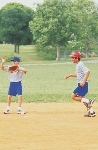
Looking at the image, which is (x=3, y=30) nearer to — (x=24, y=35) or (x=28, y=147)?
(x=24, y=35)

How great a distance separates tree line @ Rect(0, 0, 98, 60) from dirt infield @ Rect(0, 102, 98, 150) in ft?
155

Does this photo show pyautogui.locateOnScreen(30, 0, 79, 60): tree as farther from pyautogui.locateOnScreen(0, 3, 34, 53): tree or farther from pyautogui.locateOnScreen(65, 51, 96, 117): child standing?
pyautogui.locateOnScreen(65, 51, 96, 117): child standing

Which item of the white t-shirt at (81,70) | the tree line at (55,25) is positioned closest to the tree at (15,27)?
the tree line at (55,25)

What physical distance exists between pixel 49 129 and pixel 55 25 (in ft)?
A: 165

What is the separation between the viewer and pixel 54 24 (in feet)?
194

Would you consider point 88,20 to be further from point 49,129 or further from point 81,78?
point 49,129

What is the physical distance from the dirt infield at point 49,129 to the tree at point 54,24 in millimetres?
46754

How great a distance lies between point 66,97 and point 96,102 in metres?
1.52

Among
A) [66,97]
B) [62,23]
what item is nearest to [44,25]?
[62,23]

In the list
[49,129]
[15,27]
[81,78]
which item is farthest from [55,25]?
[49,129]

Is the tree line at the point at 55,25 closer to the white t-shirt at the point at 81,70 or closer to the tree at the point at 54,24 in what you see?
the tree at the point at 54,24

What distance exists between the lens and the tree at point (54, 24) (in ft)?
196

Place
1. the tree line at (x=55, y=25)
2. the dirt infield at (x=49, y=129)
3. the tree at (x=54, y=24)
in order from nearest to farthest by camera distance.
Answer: the dirt infield at (x=49, y=129), the tree at (x=54, y=24), the tree line at (x=55, y=25)

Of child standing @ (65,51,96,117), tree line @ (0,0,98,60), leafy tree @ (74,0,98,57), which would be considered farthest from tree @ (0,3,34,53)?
child standing @ (65,51,96,117)
